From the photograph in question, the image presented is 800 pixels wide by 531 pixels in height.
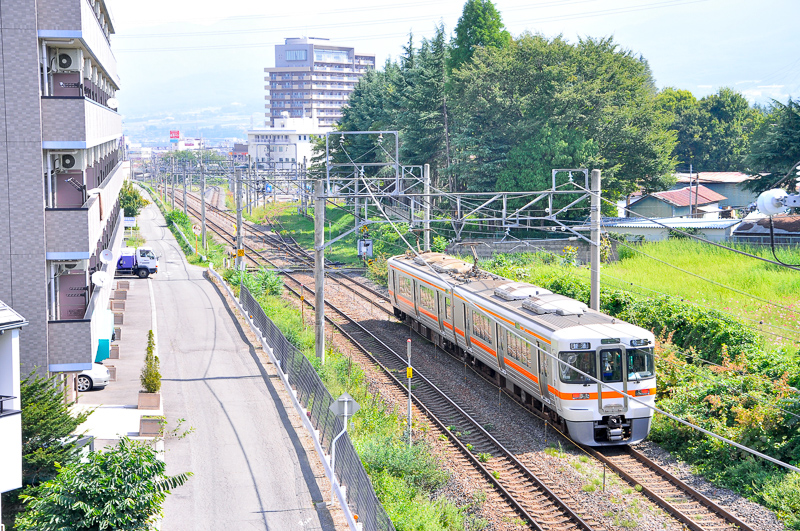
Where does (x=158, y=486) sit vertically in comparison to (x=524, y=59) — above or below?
below

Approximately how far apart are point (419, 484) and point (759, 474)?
6241 mm

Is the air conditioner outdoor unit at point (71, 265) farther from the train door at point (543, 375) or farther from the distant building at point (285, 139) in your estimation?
the distant building at point (285, 139)

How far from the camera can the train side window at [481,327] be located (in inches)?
833

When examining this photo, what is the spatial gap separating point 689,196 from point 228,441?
143 feet

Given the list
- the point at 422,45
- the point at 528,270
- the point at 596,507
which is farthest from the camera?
the point at 422,45

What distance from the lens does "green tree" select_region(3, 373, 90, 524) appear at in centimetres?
1259

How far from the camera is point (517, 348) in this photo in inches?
757

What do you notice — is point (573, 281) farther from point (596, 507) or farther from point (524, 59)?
point (524, 59)

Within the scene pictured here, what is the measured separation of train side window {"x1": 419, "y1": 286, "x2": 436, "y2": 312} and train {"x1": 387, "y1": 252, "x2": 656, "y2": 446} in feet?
6.81

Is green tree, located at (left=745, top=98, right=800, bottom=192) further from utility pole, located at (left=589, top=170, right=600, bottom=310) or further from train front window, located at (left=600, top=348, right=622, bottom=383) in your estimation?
train front window, located at (left=600, top=348, right=622, bottom=383)

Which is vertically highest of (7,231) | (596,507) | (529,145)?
(529,145)

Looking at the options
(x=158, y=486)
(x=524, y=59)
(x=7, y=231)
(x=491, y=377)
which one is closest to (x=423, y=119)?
(x=524, y=59)

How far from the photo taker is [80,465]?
34.1 ft

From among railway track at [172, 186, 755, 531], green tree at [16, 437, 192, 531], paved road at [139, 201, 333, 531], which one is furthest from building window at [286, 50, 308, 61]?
green tree at [16, 437, 192, 531]
